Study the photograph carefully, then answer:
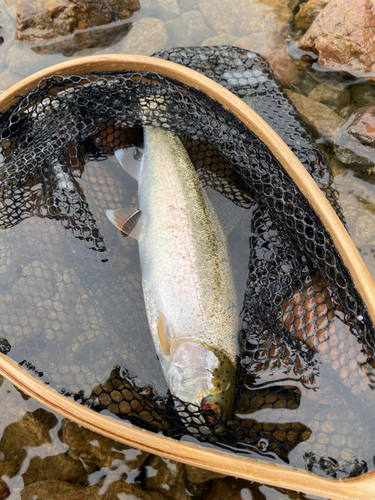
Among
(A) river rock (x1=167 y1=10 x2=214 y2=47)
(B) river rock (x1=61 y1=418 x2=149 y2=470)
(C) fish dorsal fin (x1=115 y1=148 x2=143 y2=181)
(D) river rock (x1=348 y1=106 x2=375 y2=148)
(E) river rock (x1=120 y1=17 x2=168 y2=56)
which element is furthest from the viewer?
(A) river rock (x1=167 y1=10 x2=214 y2=47)

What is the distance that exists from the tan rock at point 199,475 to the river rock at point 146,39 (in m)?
3.91

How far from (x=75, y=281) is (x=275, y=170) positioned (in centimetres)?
183

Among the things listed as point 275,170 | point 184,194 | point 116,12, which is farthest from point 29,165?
point 116,12

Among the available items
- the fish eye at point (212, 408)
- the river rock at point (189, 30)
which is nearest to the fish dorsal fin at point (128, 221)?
the fish eye at point (212, 408)

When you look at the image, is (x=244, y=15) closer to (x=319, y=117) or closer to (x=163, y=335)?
(x=319, y=117)

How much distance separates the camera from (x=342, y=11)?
3551 mm

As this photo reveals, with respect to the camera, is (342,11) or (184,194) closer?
(184,194)

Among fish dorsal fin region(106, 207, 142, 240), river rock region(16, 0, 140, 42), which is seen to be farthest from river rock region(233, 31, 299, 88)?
fish dorsal fin region(106, 207, 142, 240)

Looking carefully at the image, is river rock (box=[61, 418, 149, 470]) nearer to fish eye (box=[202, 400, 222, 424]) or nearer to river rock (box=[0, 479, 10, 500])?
river rock (box=[0, 479, 10, 500])

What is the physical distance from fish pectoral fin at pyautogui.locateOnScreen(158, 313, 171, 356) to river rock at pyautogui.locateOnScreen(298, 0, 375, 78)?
3.05 metres

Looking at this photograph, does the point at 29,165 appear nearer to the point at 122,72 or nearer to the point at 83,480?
the point at 122,72

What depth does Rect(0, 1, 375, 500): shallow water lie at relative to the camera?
275cm

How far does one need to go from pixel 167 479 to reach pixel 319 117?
342 centimetres

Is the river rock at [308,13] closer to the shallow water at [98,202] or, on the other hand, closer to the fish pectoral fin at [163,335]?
the shallow water at [98,202]
